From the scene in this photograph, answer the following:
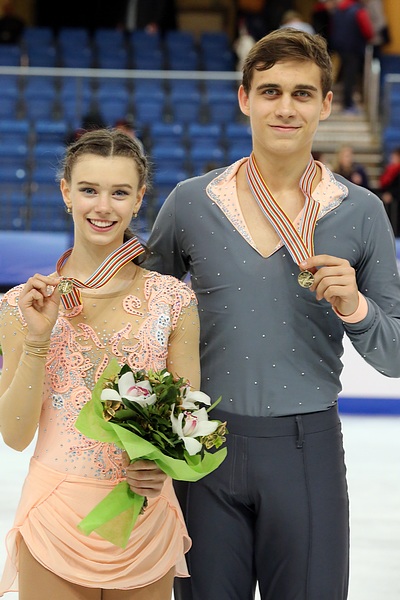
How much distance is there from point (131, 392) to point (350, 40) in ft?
35.9

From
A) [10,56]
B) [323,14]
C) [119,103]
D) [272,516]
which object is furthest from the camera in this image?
[323,14]

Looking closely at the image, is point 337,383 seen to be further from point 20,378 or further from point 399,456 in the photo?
point 399,456

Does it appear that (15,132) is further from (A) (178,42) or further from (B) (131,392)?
(B) (131,392)

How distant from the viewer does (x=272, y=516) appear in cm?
227

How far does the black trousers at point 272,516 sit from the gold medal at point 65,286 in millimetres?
475

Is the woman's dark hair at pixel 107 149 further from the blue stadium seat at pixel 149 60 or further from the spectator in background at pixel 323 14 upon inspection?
the spectator in background at pixel 323 14

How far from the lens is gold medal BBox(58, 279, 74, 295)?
2074 mm

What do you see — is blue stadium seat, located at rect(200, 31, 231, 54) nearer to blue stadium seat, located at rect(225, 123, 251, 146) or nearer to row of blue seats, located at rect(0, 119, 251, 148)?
row of blue seats, located at rect(0, 119, 251, 148)

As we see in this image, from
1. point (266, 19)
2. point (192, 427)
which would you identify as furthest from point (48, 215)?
point (192, 427)

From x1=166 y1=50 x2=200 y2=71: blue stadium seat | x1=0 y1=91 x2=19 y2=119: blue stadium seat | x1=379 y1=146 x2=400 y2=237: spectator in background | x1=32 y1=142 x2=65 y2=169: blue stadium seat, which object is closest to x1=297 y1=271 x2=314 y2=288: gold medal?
x1=379 y1=146 x2=400 y2=237: spectator in background

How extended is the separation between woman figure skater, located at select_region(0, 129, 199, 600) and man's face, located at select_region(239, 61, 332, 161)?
297mm

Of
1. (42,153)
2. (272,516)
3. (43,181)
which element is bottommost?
(272,516)

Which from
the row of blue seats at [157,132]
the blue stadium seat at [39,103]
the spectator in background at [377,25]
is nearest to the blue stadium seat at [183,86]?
the row of blue seats at [157,132]

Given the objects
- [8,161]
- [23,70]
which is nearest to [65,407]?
[8,161]
